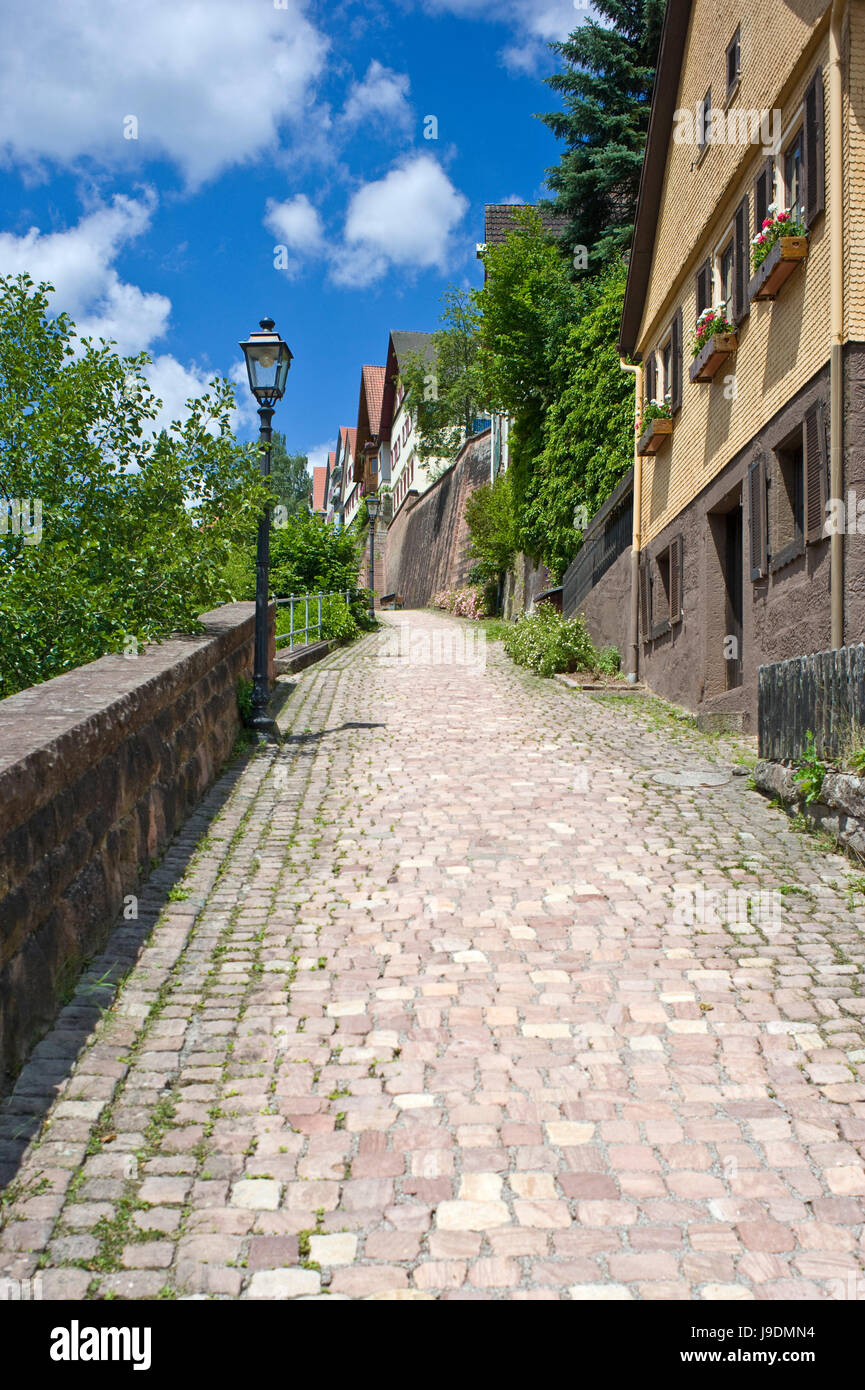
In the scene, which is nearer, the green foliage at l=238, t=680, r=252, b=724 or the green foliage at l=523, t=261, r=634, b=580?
the green foliage at l=238, t=680, r=252, b=724

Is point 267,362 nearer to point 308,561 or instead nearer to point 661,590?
point 661,590

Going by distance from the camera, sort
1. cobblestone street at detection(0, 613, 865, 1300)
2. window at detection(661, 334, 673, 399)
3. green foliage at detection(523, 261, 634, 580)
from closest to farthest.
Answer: cobblestone street at detection(0, 613, 865, 1300), window at detection(661, 334, 673, 399), green foliage at detection(523, 261, 634, 580)

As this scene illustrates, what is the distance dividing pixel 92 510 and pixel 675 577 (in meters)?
8.48

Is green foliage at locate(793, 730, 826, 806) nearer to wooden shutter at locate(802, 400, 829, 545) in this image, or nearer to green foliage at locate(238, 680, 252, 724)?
wooden shutter at locate(802, 400, 829, 545)

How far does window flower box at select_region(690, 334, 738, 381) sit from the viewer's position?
12.4 meters

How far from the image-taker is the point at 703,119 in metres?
14.2

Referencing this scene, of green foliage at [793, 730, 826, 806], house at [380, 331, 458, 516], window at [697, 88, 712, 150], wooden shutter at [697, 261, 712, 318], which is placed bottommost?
green foliage at [793, 730, 826, 806]

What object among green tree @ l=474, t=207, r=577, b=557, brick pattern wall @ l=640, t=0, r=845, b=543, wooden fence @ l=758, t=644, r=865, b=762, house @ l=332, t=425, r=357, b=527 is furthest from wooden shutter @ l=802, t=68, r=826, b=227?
house @ l=332, t=425, r=357, b=527

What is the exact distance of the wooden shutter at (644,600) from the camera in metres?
17.1

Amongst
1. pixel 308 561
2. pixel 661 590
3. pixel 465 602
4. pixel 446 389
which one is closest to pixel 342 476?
pixel 446 389

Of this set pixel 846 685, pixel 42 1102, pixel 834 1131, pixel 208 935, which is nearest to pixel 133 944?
pixel 208 935

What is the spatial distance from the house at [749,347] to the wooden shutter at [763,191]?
2 centimetres

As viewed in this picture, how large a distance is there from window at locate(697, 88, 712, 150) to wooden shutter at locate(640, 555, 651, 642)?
5.67 meters

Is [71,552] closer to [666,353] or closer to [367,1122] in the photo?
[367,1122]
